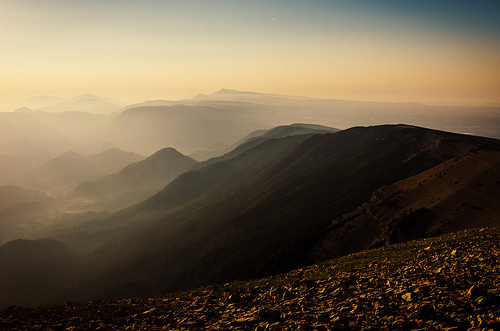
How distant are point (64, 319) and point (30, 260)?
→ 606ft

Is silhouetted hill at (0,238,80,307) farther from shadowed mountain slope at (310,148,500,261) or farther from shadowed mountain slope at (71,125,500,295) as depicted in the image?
shadowed mountain slope at (310,148,500,261)

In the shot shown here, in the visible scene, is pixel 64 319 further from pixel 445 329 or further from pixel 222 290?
pixel 445 329

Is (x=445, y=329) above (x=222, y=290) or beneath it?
above

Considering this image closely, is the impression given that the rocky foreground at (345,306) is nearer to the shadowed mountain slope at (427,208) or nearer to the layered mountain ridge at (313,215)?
the shadowed mountain slope at (427,208)

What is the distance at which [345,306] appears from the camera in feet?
43.6

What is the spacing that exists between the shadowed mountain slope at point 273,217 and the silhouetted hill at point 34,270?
16.8 m

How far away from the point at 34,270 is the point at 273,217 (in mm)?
135216

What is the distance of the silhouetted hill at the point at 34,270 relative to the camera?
126 metres

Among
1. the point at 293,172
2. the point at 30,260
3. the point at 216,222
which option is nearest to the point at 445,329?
the point at 216,222

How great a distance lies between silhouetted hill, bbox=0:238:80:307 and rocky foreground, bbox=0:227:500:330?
130 meters

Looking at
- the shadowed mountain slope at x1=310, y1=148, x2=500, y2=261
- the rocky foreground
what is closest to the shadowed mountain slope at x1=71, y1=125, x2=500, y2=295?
the shadowed mountain slope at x1=310, y1=148, x2=500, y2=261

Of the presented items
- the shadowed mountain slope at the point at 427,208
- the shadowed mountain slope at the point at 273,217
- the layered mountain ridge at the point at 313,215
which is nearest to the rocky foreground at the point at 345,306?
the shadowed mountain slope at the point at 427,208

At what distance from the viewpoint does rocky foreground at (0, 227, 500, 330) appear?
37.1 ft

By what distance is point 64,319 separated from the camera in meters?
17.9
